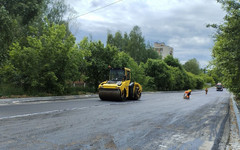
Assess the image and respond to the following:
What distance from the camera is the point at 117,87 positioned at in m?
15.8

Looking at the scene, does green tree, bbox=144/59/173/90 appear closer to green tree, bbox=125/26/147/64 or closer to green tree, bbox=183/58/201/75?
green tree, bbox=125/26/147/64

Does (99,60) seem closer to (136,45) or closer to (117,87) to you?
(117,87)

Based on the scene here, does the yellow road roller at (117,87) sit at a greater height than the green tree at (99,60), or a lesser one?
lesser

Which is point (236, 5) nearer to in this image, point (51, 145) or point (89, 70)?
point (51, 145)

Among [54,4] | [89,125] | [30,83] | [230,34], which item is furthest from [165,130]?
[54,4]

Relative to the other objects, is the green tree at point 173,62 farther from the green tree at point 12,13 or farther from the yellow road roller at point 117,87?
the yellow road roller at point 117,87

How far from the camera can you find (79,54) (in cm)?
1936

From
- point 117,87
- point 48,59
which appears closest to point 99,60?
point 48,59

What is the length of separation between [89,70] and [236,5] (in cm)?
1546

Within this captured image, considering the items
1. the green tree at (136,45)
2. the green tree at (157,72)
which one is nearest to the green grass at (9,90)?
the green tree at (157,72)

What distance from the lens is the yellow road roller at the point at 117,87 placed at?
1595 centimetres

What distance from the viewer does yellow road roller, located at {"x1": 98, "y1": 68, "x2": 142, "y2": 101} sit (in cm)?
1595

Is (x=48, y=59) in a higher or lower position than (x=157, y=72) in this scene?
lower

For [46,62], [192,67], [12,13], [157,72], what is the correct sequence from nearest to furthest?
[46,62]
[12,13]
[157,72]
[192,67]
